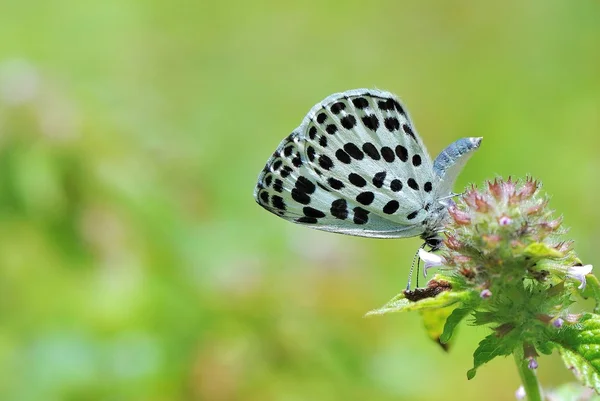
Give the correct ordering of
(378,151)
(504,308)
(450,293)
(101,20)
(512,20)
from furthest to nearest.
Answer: (101,20) → (512,20) → (378,151) → (504,308) → (450,293)

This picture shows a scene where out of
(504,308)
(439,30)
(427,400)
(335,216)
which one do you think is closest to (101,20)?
A: (439,30)

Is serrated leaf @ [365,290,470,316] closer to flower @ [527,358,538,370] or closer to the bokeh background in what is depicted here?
flower @ [527,358,538,370]

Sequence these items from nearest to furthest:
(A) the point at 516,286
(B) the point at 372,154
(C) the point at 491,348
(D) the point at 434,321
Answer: (C) the point at 491,348, (A) the point at 516,286, (D) the point at 434,321, (B) the point at 372,154

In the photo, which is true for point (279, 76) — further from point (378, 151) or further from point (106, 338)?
point (378, 151)

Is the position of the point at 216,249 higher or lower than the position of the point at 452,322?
lower

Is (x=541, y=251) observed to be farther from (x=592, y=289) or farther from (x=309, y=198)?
(x=309, y=198)

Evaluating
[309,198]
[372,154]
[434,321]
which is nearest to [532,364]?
[434,321]
